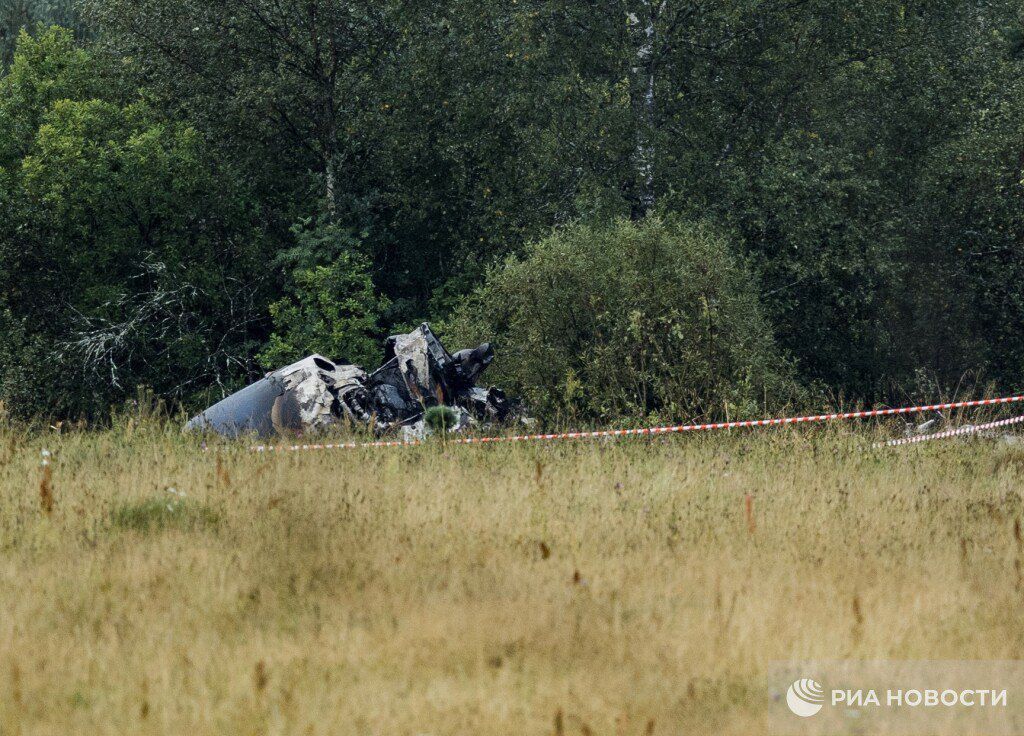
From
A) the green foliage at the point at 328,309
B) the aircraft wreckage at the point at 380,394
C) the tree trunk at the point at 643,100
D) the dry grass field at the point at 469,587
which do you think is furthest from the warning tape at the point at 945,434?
the green foliage at the point at 328,309

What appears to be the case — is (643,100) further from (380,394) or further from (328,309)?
(380,394)

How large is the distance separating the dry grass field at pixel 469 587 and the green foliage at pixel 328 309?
42.1ft

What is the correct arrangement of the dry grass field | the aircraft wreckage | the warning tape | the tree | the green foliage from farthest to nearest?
the tree → the green foliage → the aircraft wreckage → the warning tape → the dry grass field

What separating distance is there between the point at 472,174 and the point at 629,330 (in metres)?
10.5

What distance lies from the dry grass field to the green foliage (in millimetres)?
12822

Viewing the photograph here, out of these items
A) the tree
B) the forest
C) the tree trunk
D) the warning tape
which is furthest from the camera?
the tree

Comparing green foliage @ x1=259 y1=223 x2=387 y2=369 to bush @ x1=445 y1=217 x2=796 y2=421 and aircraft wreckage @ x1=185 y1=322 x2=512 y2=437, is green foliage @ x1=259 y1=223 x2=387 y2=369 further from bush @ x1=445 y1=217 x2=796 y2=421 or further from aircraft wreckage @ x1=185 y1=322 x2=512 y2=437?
aircraft wreckage @ x1=185 y1=322 x2=512 y2=437

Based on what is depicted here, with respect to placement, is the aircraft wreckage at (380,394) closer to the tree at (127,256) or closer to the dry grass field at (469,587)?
the dry grass field at (469,587)

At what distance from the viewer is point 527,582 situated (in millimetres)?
6148

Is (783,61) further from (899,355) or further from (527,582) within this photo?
(527,582)

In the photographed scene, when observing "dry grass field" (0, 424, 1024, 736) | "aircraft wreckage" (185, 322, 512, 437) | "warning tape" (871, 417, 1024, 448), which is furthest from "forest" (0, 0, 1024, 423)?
"dry grass field" (0, 424, 1024, 736)

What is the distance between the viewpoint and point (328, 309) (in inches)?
873

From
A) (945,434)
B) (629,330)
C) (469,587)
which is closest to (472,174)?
(629,330)

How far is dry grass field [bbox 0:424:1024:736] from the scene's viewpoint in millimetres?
4770
